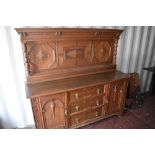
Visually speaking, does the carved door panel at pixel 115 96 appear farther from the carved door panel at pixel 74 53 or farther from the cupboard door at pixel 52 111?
the cupboard door at pixel 52 111

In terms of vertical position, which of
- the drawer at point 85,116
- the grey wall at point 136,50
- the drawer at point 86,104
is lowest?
the drawer at point 85,116

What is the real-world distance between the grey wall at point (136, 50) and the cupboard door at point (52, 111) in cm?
150

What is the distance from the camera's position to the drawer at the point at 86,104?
179 cm

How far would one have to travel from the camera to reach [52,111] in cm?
168

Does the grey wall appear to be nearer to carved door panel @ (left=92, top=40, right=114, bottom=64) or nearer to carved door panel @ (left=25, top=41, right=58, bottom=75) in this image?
carved door panel @ (left=92, top=40, right=114, bottom=64)

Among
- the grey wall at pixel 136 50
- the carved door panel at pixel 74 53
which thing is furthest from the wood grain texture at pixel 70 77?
the grey wall at pixel 136 50

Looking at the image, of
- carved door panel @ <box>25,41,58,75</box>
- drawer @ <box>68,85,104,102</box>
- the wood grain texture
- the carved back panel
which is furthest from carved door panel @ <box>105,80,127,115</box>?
carved door panel @ <box>25,41,58,75</box>

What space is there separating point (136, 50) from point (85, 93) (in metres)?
1.61

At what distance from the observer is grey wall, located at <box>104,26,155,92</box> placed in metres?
2.52

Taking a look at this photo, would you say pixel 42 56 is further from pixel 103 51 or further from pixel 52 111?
pixel 103 51

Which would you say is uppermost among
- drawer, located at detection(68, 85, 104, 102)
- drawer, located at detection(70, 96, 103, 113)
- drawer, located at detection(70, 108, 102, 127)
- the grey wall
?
the grey wall

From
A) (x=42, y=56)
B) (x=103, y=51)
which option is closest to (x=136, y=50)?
(x=103, y=51)

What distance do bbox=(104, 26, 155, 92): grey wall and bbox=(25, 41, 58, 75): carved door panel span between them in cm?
132
